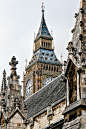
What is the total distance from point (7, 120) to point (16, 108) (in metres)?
0.98

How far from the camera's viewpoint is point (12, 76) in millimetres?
22312

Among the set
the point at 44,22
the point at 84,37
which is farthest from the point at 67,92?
the point at 44,22

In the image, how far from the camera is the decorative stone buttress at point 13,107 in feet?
67.4

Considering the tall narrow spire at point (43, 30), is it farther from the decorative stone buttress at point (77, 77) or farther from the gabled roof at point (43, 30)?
the decorative stone buttress at point (77, 77)

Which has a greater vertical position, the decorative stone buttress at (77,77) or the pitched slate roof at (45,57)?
the pitched slate roof at (45,57)

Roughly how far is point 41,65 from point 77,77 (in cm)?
8278

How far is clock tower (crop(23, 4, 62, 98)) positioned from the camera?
95.6 m

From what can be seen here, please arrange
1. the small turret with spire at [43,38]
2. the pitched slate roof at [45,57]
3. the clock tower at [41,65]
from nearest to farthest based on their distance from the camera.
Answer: the clock tower at [41,65] → the pitched slate roof at [45,57] → the small turret with spire at [43,38]

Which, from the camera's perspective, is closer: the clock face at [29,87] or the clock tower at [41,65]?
the clock face at [29,87]

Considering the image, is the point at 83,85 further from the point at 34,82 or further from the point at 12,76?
the point at 34,82

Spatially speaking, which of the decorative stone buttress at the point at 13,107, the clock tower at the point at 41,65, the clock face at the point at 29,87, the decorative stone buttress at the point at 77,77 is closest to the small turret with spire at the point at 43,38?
the clock tower at the point at 41,65

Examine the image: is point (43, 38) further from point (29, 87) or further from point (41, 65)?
point (29, 87)

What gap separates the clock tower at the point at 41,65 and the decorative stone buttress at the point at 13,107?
71.4 meters

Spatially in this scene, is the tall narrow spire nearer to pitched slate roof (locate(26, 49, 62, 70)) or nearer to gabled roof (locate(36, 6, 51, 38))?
gabled roof (locate(36, 6, 51, 38))
